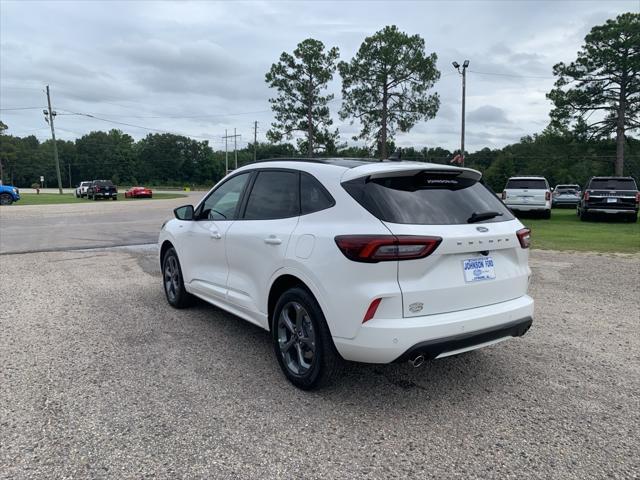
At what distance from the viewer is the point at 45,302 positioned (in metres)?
6.14

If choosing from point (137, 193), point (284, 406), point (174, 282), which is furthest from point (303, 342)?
point (137, 193)

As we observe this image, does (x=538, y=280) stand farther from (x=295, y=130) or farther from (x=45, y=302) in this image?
(x=295, y=130)

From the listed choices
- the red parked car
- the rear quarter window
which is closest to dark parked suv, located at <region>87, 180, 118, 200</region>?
the red parked car

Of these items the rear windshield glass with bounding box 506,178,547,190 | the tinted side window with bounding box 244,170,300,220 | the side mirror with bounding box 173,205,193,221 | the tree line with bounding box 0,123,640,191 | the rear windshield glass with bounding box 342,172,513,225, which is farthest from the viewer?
the tree line with bounding box 0,123,640,191

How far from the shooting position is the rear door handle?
12.2 ft

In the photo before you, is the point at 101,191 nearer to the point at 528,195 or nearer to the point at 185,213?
the point at 528,195

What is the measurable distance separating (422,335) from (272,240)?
4.56ft

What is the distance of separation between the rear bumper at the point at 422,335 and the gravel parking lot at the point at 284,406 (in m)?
0.47

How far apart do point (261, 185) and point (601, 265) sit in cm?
722

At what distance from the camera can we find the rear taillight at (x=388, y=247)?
3002mm

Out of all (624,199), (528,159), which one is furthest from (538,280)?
Answer: (528,159)

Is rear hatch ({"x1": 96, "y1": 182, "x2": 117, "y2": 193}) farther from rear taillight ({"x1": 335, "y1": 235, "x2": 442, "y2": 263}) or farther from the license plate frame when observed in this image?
the license plate frame

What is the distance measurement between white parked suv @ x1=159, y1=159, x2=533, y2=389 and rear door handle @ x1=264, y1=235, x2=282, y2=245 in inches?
0.4

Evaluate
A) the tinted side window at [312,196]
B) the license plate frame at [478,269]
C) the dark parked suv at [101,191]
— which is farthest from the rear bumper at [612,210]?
the dark parked suv at [101,191]
